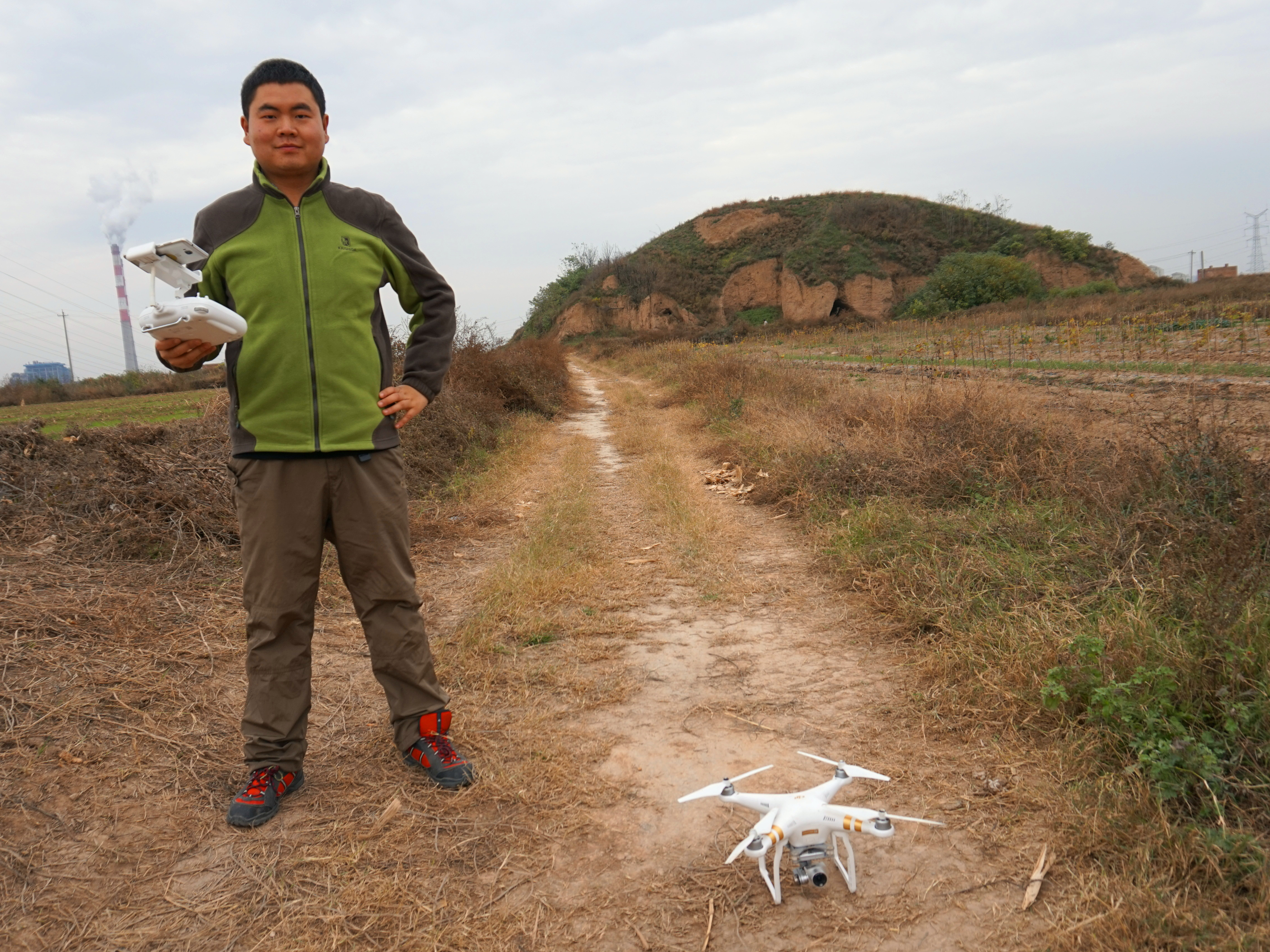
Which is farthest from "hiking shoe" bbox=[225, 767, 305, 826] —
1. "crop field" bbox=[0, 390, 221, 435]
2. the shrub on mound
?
the shrub on mound

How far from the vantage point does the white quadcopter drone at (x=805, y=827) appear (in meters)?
1.90

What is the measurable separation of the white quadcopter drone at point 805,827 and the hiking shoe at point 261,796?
51.6 inches

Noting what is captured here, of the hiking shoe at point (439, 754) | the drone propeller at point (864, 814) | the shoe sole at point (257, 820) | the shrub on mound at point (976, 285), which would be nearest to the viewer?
the drone propeller at point (864, 814)

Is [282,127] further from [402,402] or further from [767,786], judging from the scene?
[767,786]

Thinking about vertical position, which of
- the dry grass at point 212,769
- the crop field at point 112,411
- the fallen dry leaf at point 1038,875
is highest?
the crop field at point 112,411

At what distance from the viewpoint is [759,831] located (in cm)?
193

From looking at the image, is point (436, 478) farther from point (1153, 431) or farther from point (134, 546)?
point (1153, 431)

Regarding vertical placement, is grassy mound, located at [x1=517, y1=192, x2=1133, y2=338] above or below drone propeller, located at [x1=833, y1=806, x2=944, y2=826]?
above

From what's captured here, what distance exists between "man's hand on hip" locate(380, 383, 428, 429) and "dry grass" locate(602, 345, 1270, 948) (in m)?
2.15

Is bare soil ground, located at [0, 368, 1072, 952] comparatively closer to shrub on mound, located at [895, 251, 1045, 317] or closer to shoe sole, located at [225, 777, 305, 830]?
shoe sole, located at [225, 777, 305, 830]

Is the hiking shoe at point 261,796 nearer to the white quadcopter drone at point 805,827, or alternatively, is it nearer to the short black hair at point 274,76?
the white quadcopter drone at point 805,827

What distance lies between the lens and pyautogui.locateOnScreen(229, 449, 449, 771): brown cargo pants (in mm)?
2400

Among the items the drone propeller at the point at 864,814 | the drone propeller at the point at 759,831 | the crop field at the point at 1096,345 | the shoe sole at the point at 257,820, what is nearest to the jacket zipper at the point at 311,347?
the shoe sole at the point at 257,820

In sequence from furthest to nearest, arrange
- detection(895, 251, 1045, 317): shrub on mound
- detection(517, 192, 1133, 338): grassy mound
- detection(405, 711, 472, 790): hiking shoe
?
detection(517, 192, 1133, 338): grassy mound < detection(895, 251, 1045, 317): shrub on mound < detection(405, 711, 472, 790): hiking shoe
